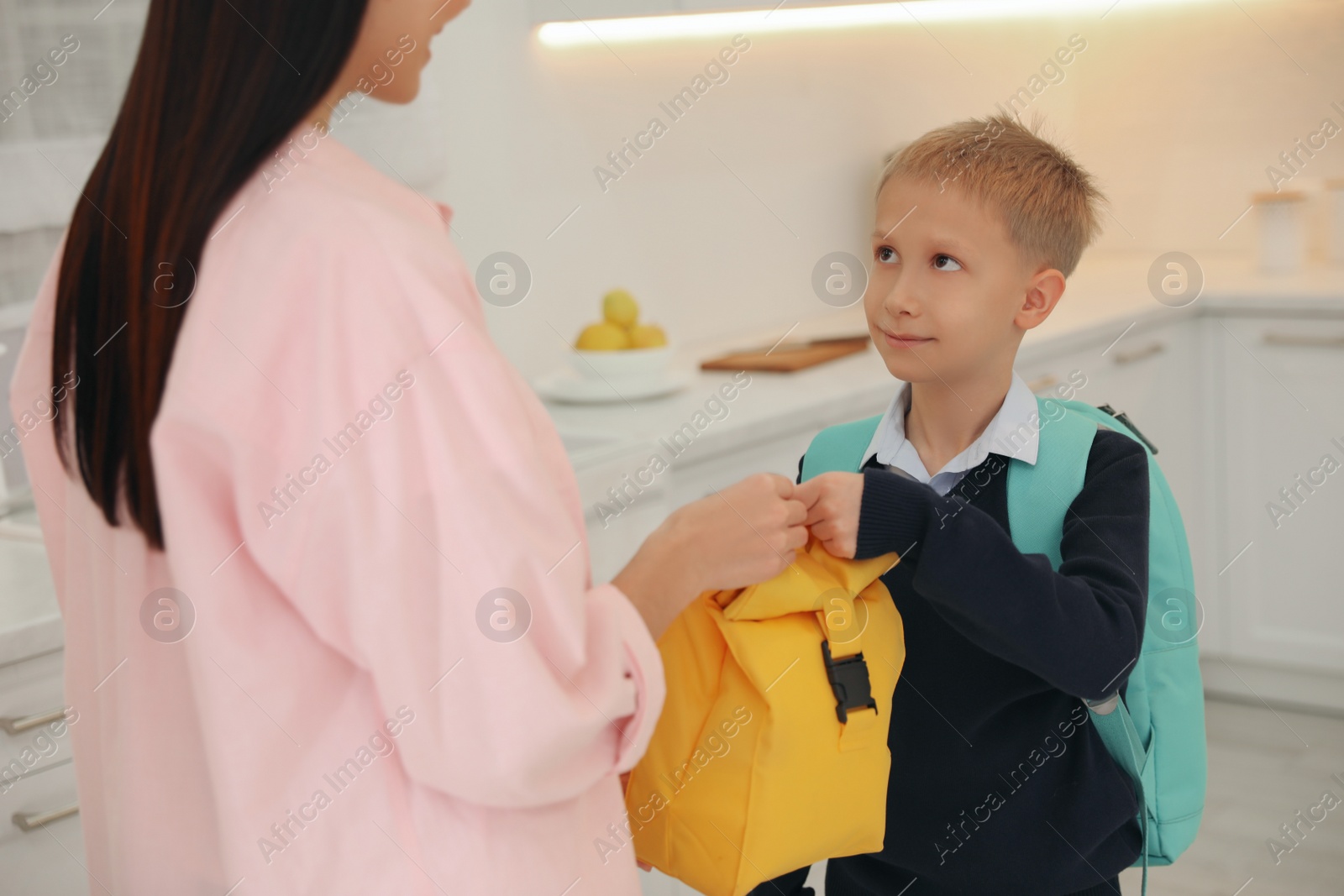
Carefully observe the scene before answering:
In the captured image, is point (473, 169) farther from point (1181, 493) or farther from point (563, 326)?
point (1181, 493)

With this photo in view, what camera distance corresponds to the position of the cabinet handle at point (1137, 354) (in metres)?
2.66

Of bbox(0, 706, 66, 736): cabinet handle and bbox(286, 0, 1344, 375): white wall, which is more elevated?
bbox(286, 0, 1344, 375): white wall

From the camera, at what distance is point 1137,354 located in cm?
268

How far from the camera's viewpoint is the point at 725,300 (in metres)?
2.72

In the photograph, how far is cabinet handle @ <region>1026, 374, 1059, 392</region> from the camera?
94.4 inches

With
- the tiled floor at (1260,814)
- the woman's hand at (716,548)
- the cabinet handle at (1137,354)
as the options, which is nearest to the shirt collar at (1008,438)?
the woman's hand at (716,548)

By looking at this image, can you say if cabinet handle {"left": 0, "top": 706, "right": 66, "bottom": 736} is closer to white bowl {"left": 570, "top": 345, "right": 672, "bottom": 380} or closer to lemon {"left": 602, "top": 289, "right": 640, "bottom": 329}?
white bowl {"left": 570, "top": 345, "right": 672, "bottom": 380}

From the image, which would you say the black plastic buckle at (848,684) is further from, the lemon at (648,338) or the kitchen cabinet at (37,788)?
the lemon at (648,338)

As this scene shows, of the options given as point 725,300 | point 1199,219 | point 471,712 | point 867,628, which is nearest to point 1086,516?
point 867,628

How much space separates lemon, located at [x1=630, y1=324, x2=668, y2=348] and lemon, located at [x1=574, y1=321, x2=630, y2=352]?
0.02 meters

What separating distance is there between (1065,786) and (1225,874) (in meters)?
1.54

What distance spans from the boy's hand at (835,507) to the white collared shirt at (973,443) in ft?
0.49

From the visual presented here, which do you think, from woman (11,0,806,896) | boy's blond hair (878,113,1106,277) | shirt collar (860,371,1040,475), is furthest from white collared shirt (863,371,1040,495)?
woman (11,0,806,896)

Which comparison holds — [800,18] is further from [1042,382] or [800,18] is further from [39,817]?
[39,817]
